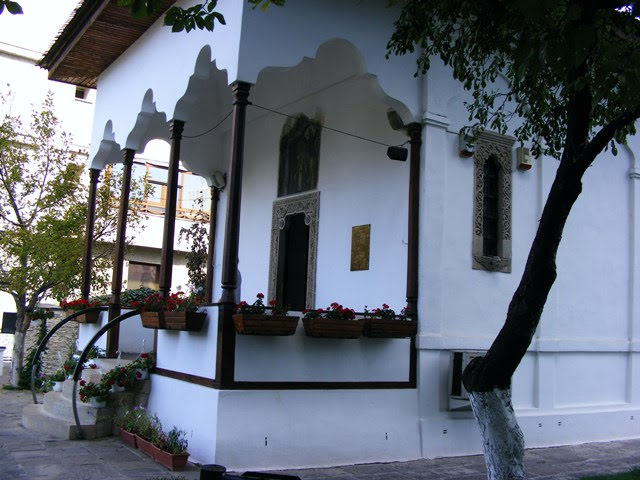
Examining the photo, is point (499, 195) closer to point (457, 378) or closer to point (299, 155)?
point (457, 378)

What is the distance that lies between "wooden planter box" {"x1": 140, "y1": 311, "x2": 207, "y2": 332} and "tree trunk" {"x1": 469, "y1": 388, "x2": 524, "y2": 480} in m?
3.19

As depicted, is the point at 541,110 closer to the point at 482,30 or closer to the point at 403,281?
the point at 482,30

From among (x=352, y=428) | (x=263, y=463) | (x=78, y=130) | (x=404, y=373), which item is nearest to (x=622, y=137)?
(x=404, y=373)

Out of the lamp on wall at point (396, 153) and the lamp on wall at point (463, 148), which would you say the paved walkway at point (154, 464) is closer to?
the lamp on wall at point (396, 153)

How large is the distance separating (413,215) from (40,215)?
852 centimetres

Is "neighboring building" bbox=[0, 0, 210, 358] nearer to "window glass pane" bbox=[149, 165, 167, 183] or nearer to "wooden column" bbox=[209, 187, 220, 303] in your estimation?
"window glass pane" bbox=[149, 165, 167, 183]

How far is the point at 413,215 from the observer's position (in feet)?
27.7

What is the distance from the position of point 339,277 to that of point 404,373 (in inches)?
80.3

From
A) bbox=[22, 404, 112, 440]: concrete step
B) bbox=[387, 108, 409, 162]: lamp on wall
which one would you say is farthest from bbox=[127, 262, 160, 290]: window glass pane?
bbox=[387, 108, 409, 162]: lamp on wall

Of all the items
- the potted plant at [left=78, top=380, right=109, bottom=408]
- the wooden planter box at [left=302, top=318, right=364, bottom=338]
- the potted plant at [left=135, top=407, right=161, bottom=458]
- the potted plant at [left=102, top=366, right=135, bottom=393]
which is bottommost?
the potted plant at [left=135, top=407, right=161, bottom=458]

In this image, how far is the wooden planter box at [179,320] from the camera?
7.36 meters

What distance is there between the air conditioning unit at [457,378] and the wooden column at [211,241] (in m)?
5.04

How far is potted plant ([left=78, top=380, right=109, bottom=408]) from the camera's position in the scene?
27.8 ft

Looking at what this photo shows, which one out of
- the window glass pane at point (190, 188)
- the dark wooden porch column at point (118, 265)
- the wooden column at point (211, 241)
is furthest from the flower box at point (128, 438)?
the window glass pane at point (190, 188)
